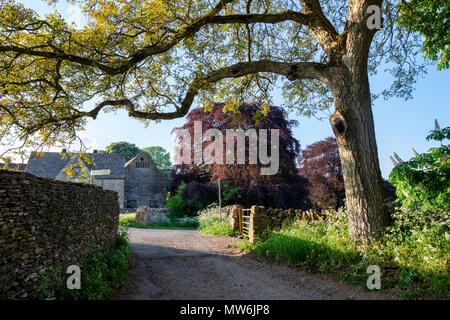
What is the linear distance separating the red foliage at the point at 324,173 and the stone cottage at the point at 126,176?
16.8 metres

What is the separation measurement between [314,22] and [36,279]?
8.47 m

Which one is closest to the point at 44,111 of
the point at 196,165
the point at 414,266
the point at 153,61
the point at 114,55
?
the point at 114,55

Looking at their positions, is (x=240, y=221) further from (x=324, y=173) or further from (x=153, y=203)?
(x=153, y=203)

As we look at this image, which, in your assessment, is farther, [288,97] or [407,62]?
[288,97]

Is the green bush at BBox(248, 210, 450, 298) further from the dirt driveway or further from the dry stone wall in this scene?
the dry stone wall

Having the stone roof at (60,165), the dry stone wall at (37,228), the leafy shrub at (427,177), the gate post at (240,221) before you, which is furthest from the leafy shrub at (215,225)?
the stone roof at (60,165)

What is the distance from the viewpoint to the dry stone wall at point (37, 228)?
3.31 metres

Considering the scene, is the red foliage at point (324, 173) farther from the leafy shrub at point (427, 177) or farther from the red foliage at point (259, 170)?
the leafy shrub at point (427, 177)

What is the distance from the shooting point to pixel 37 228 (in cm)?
393

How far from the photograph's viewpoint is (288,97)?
1155cm

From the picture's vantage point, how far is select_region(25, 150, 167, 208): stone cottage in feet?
96.8

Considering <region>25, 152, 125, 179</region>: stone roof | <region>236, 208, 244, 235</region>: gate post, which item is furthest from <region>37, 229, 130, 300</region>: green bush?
<region>25, 152, 125, 179</region>: stone roof

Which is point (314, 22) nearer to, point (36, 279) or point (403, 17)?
point (403, 17)
